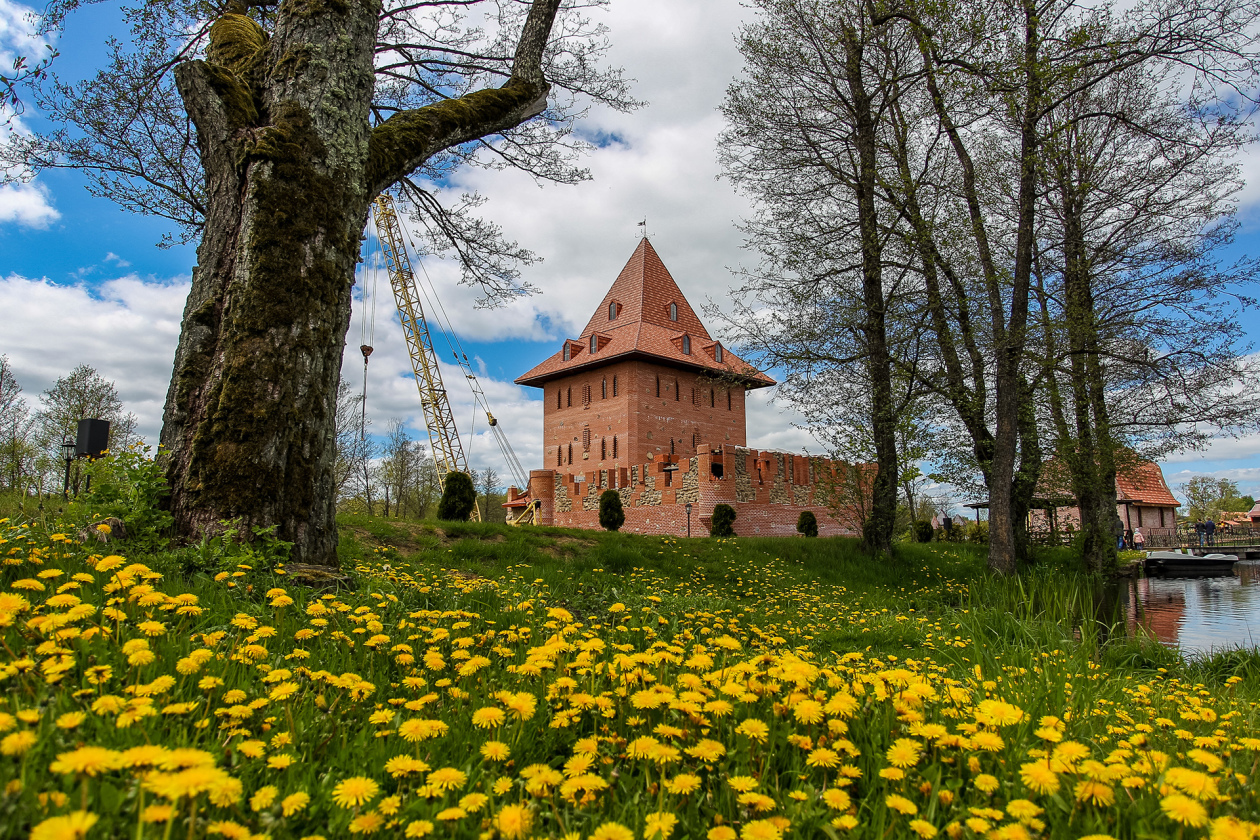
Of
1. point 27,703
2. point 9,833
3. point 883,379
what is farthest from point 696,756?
point 883,379

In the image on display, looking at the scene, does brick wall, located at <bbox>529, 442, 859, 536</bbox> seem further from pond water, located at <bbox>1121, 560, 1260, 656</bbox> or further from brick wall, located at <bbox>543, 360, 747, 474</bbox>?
pond water, located at <bbox>1121, 560, 1260, 656</bbox>

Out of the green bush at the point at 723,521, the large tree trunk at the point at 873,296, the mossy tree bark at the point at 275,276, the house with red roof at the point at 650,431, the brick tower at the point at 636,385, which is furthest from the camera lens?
the brick tower at the point at 636,385

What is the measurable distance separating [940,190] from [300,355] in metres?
13.0

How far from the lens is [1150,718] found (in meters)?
2.95

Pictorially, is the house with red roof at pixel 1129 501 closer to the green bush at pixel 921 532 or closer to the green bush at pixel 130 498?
the green bush at pixel 921 532

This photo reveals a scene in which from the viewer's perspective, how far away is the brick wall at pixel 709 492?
2383 centimetres

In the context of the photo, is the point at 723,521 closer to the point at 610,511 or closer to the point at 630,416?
the point at 610,511

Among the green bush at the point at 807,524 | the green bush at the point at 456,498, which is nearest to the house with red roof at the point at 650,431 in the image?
the green bush at the point at 807,524

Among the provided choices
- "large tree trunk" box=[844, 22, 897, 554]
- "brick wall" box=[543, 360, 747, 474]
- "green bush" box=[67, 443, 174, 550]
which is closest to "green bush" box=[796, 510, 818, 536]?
"brick wall" box=[543, 360, 747, 474]

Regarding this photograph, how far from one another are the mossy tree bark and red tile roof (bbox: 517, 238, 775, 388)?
26.5 metres

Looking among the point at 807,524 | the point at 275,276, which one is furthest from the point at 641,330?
the point at 275,276

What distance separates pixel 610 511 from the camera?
78.5 ft

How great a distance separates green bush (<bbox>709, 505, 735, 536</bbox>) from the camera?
22641 millimetres

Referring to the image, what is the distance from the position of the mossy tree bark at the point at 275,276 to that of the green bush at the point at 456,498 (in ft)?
44.6
